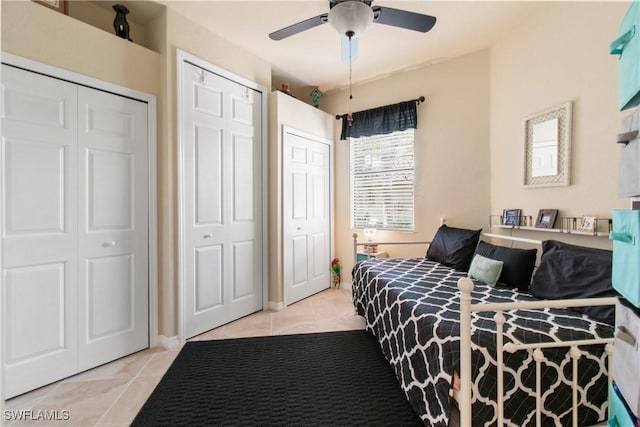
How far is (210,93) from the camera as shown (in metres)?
2.72

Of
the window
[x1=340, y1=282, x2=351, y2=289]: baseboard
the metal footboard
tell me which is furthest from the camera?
[x1=340, y1=282, x2=351, y2=289]: baseboard

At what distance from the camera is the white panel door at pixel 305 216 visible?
342 cm

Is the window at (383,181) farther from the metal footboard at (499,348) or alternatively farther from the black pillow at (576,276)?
the metal footboard at (499,348)

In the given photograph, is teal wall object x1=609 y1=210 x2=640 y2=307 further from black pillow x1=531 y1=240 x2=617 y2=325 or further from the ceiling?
the ceiling

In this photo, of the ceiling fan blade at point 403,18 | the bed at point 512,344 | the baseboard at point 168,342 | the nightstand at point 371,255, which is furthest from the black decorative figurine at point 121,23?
the nightstand at point 371,255

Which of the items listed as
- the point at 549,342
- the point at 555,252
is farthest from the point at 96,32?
the point at 555,252

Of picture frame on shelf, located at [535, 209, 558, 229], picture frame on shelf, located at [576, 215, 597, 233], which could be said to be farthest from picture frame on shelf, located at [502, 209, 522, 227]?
picture frame on shelf, located at [576, 215, 597, 233]

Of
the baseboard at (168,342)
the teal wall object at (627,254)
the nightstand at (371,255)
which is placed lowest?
the baseboard at (168,342)

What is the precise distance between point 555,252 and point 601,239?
12.3 inches

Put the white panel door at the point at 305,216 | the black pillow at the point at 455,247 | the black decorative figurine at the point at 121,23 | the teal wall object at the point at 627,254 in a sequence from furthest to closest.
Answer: the white panel door at the point at 305,216, the black pillow at the point at 455,247, the black decorative figurine at the point at 121,23, the teal wall object at the point at 627,254

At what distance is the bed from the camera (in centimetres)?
128

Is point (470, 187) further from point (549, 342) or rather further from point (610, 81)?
point (549, 342)

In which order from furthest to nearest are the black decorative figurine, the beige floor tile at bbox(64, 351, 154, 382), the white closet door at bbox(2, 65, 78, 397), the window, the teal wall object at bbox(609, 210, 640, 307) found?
1. the window
2. the black decorative figurine
3. the beige floor tile at bbox(64, 351, 154, 382)
4. the white closet door at bbox(2, 65, 78, 397)
5. the teal wall object at bbox(609, 210, 640, 307)

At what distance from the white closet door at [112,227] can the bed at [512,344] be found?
75.5 inches
